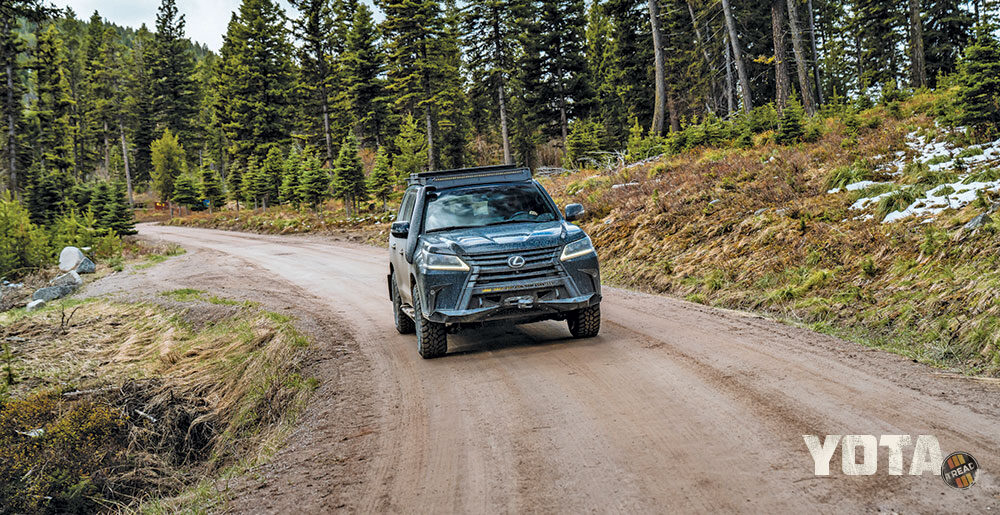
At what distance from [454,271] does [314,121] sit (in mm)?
55346

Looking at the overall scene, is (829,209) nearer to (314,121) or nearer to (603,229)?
(603,229)

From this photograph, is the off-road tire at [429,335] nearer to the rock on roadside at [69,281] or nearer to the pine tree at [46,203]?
the rock on roadside at [69,281]

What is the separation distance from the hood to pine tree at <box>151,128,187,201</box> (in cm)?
6557

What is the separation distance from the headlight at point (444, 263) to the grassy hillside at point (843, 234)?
4.56 metres

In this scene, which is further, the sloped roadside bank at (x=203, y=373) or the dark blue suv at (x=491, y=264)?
the dark blue suv at (x=491, y=264)

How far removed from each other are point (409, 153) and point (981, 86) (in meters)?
35.2

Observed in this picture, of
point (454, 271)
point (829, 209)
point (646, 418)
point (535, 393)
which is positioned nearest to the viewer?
point (646, 418)

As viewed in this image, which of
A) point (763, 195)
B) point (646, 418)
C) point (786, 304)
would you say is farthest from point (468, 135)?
point (646, 418)

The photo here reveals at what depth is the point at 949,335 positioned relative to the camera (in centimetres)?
656

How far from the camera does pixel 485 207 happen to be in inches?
322

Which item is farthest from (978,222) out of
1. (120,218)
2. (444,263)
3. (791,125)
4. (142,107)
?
(142,107)

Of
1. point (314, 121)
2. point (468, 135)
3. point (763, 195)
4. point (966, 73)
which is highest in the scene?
point (314, 121)

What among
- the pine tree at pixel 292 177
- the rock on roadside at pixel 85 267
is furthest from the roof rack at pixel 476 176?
the pine tree at pixel 292 177

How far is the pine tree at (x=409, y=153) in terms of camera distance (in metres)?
43.3
